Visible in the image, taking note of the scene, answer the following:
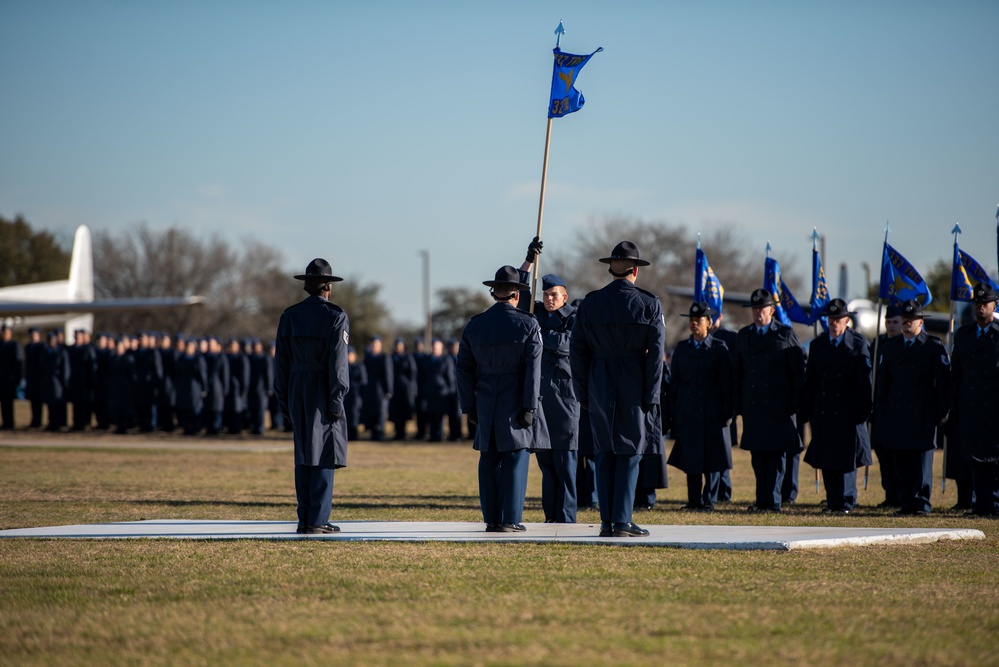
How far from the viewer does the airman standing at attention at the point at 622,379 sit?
28.3ft

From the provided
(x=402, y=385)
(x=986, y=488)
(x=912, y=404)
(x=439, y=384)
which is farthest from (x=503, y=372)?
(x=402, y=385)

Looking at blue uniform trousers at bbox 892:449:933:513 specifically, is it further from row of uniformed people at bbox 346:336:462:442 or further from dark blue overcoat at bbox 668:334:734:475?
row of uniformed people at bbox 346:336:462:442

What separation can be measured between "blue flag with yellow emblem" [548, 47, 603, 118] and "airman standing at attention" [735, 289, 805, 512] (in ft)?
8.88

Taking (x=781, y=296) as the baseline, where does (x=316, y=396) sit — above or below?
below

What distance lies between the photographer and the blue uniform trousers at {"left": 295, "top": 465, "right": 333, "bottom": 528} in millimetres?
9125

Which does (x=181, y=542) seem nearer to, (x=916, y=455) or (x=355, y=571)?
(x=355, y=571)

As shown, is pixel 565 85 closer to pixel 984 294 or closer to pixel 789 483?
pixel 984 294

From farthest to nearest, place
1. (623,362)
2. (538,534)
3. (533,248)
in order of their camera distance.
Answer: (533,248)
(538,534)
(623,362)

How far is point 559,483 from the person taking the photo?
10.3m

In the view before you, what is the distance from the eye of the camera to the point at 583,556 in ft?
25.4

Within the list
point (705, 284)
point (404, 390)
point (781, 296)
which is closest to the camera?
point (705, 284)

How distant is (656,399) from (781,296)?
27.8ft

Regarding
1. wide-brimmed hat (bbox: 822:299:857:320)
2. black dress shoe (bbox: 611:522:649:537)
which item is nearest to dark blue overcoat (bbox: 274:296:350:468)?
black dress shoe (bbox: 611:522:649:537)

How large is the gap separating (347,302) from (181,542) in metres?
60.3
